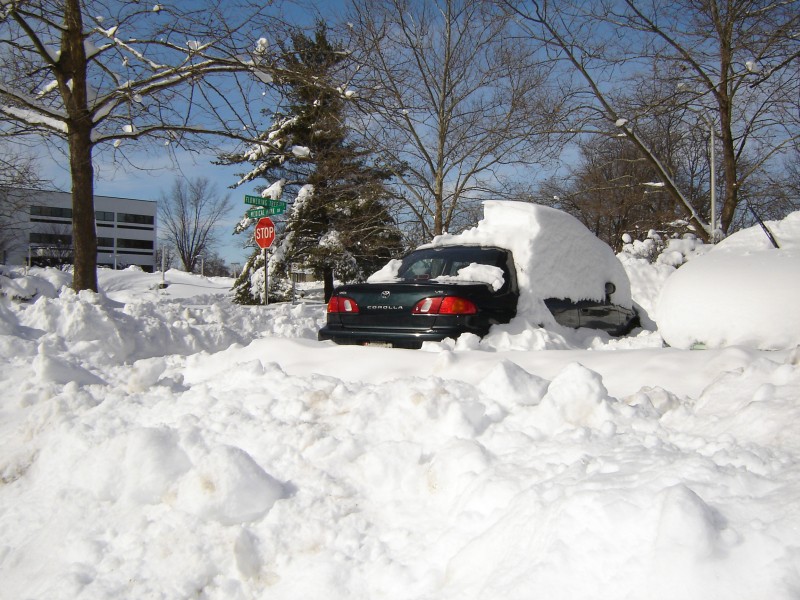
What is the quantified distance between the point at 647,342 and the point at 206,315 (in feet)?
23.6

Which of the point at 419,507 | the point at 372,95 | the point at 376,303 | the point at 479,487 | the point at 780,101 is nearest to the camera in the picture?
the point at 479,487

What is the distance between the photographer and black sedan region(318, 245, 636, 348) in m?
4.99

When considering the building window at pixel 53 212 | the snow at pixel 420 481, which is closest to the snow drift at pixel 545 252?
the snow at pixel 420 481

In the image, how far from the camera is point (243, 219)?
74.6 feet

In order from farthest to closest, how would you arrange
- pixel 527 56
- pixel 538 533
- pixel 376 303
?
pixel 527 56 → pixel 376 303 → pixel 538 533

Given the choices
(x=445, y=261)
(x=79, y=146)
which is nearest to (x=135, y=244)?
(x=79, y=146)

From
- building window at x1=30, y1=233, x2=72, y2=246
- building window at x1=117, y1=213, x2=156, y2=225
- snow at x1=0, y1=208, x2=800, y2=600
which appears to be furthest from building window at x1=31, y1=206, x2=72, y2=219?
snow at x1=0, y1=208, x2=800, y2=600

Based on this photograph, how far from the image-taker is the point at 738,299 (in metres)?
3.83

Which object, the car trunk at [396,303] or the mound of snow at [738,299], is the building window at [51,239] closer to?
the car trunk at [396,303]

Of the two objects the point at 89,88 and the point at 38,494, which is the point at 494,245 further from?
the point at 89,88

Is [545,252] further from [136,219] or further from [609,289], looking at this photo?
[136,219]

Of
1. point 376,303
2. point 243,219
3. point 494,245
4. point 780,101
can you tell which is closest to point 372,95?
point 494,245

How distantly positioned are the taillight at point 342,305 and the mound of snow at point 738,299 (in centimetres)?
263

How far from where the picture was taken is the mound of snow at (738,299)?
144 inches
